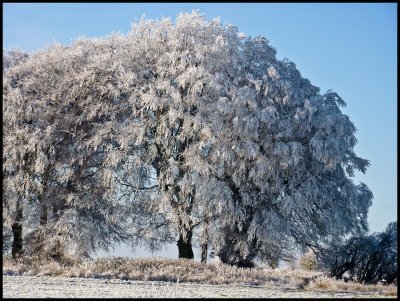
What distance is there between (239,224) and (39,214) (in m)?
10.6

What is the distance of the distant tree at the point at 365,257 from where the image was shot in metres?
25.1

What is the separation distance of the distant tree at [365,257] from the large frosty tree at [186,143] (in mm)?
782

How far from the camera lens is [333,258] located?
27516mm

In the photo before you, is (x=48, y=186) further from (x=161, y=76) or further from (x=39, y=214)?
(x=161, y=76)

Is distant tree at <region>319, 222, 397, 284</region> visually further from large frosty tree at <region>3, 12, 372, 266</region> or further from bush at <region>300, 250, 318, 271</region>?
bush at <region>300, 250, 318, 271</region>

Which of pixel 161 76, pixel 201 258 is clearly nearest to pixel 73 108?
pixel 161 76

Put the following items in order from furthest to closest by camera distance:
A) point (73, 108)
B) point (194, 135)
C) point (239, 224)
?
point (73, 108), point (194, 135), point (239, 224)

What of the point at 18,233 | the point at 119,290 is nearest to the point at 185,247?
the point at 18,233

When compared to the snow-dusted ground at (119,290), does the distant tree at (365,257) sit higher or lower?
higher

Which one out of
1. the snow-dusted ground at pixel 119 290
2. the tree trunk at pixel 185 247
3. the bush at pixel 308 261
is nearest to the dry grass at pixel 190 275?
the snow-dusted ground at pixel 119 290

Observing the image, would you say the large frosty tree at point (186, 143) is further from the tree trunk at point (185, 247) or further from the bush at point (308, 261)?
the bush at point (308, 261)

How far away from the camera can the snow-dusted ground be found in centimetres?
1316

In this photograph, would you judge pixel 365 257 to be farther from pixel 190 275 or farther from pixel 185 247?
pixel 190 275

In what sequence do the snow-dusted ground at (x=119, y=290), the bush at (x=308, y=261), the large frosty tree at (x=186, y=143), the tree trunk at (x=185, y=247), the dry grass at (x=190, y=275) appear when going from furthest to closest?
the bush at (x=308, y=261)
the tree trunk at (x=185, y=247)
the large frosty tree at (x=186, y=143)
the dry grass at (x=190, y=275)
the snow-dusted ground at (x=119, y=290)
